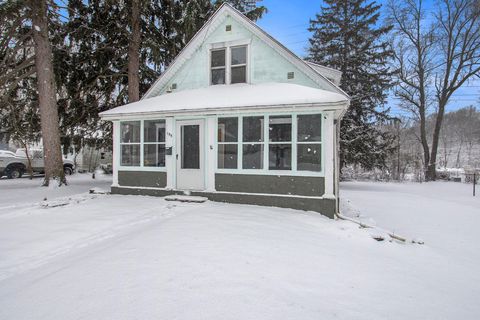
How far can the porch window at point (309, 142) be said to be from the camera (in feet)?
22.9

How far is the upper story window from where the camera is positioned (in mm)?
9453

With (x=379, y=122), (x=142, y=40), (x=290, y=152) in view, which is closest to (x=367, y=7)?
(x=379, y=122)

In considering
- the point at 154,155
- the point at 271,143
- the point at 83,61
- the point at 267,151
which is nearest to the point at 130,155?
the point at 154,155

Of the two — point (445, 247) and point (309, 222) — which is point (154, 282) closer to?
point (309, 222)

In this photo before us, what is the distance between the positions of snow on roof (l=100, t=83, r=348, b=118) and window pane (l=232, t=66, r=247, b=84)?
1.05 feet

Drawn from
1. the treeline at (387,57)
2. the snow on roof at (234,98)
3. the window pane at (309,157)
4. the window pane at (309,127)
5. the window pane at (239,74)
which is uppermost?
the treeline at (387,57)

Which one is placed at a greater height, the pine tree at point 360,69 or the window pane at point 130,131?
the pine tree at point 360,69

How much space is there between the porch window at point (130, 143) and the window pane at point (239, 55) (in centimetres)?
383

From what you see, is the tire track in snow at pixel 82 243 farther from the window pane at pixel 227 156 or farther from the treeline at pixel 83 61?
the treeline at pixel 83 61

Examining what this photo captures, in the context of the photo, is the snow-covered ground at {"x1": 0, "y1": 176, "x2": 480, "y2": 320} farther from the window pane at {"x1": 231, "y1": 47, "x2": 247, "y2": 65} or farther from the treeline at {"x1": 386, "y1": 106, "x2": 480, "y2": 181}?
the treeline at {"x1": 386, "y1": 106, "x2": 480, "y2": 181}

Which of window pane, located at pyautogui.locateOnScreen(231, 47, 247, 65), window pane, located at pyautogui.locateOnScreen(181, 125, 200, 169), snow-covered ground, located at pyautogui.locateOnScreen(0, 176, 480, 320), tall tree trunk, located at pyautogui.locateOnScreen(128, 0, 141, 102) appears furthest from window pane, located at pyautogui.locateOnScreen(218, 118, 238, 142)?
tall tree trunk, located at pyautogui.locateOnScreen(128, 0, 141, 102)

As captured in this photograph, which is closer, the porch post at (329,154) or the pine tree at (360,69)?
the porch post at (329,154)

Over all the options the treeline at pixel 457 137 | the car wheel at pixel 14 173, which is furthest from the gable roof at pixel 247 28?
the treeline at pixel 457 137

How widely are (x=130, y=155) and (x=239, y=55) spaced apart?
16.1 feet
